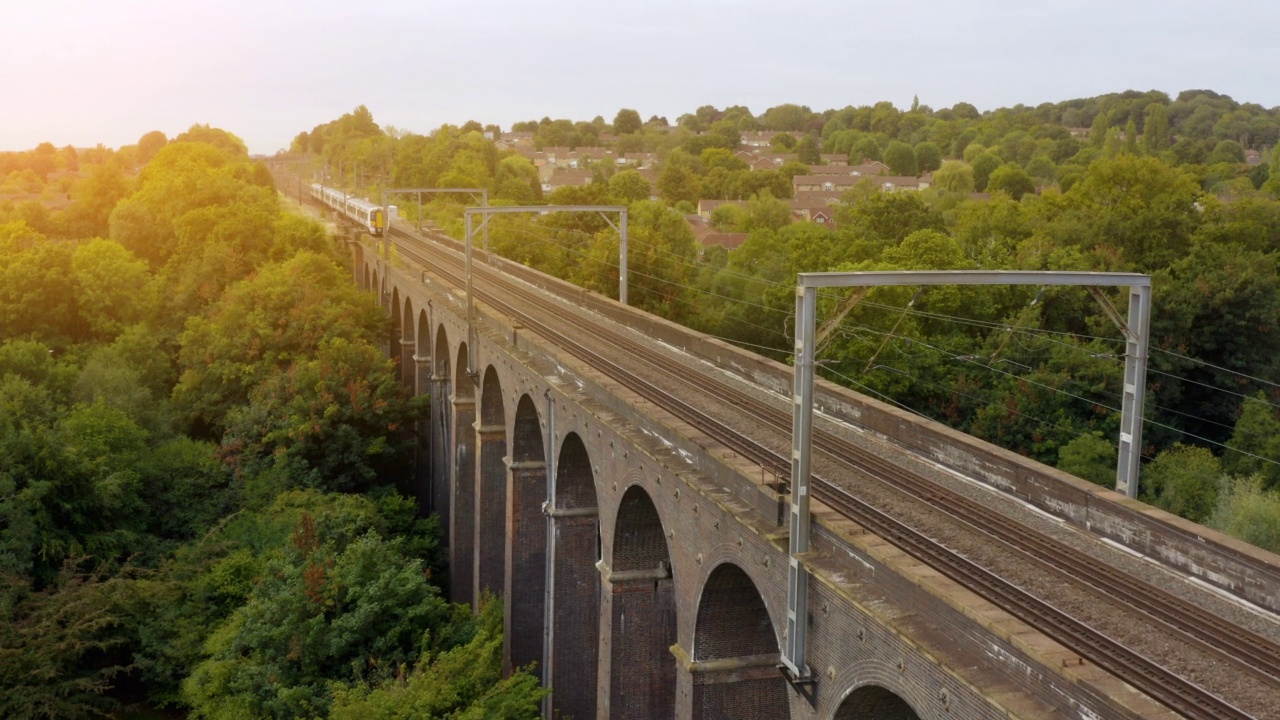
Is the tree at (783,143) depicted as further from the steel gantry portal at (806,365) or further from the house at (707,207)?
the steel gantry portal at (806,365)

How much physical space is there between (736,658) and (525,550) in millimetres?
10596

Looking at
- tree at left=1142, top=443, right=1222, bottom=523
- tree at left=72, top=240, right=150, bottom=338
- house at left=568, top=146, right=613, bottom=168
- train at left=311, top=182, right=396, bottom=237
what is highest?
house at left=568, top=146, right=613, bottom=168

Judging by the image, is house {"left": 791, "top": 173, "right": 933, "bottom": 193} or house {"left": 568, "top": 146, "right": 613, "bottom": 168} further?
house {"left": 568, "top": 146, "right": 613, "bottom": 168}

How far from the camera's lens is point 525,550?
25.2m

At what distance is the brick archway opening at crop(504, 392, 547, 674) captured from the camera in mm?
25172

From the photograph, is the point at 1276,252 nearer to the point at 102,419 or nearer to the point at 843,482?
the point at 843,482

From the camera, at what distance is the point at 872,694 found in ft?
36.0

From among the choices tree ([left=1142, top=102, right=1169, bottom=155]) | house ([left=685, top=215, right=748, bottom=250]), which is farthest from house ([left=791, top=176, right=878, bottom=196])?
house ([left=685, top=215, right=748, bottom=250])

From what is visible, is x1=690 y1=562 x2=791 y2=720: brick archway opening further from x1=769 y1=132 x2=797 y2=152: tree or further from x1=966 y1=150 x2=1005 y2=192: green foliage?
x1=769 y1=132 x2=797 y2=152: tree

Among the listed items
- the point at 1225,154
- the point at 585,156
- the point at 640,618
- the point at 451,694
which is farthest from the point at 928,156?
the point at 451,694

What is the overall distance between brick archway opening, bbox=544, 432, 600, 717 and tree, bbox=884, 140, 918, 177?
126075 mm

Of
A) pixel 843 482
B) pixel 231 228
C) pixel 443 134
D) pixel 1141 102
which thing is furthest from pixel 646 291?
pixel 1141 102

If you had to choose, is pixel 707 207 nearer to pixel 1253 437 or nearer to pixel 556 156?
pixel 1253 437

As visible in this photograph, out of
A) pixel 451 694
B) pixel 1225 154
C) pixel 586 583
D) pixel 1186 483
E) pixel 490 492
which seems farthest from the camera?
pixel 1225 154
